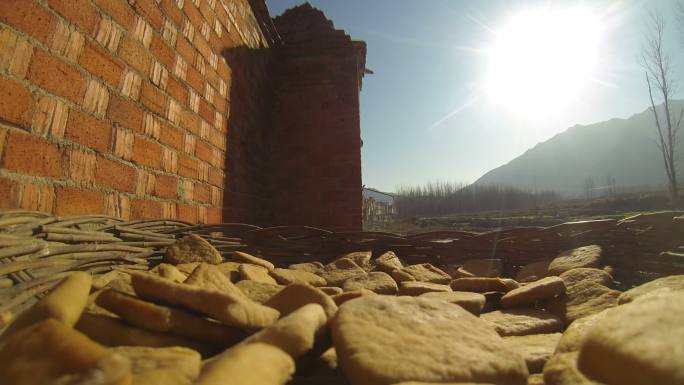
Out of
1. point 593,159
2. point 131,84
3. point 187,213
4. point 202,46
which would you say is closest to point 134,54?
point 131,84

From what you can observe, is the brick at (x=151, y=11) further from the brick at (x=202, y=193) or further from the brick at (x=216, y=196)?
the brick at (x=216, y=196)

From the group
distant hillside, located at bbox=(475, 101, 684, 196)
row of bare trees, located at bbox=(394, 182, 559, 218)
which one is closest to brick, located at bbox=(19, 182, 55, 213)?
row of bare trees, located at bbox=(394, 182, 559, 218)

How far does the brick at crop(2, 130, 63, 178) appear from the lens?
3.19ft

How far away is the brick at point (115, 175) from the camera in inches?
51.6

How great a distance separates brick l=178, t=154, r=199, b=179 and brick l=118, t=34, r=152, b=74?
1.62 feet

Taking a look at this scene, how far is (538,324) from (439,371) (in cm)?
58

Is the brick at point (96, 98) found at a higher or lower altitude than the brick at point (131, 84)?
lower

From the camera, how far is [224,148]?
2510 mm

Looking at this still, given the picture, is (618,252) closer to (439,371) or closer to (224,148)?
(439,371)

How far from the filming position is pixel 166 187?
1.74 metres

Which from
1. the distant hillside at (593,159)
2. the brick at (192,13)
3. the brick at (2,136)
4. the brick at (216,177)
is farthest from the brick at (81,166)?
the distant hillside at (593,159)

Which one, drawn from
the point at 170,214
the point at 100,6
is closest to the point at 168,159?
the point at 170,214

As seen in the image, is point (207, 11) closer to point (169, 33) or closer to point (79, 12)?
point (169, 33)

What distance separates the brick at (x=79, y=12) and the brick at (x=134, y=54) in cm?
15
